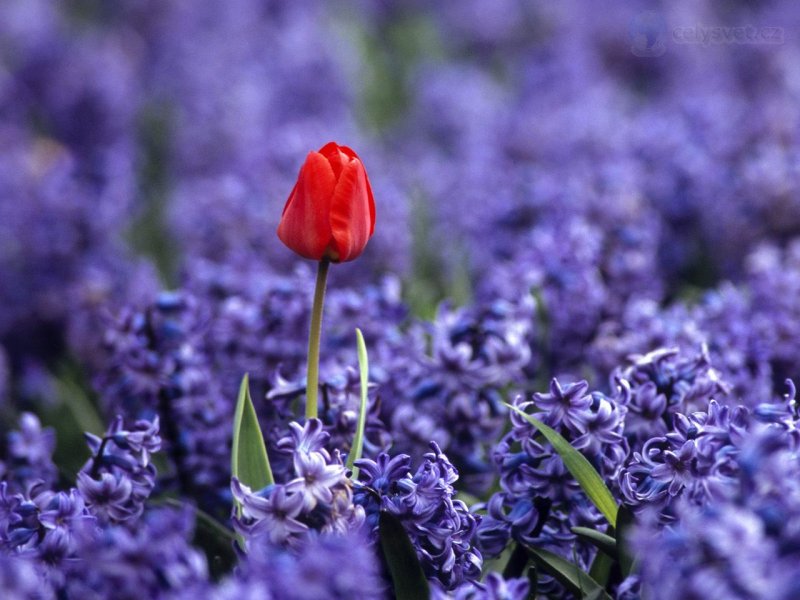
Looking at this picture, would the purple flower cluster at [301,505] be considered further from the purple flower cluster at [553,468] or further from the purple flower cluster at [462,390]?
the purple flower cluster at [462,390]

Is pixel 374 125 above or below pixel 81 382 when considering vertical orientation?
above

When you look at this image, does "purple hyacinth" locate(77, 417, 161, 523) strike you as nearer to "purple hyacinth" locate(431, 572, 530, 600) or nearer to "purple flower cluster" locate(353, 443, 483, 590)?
"purple flower cluster" locate(353, 443, 483, 590)

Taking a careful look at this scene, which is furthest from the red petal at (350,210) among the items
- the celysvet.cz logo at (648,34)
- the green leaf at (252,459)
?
the celysvet.cz logo at (648,34)

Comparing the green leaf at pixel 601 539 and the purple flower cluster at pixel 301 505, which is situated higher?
the purple flower cluster at pixel 301 505

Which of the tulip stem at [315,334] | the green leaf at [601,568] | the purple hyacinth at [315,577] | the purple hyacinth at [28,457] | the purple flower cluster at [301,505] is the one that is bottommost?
the green leaf at [601,568]

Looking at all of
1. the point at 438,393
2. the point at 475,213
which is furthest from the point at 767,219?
the point at 438,393

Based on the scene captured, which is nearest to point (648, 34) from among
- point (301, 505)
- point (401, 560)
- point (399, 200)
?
point (399, 200)

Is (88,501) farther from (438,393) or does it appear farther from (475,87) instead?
(475,87)

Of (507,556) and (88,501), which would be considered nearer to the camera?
(88,501)
